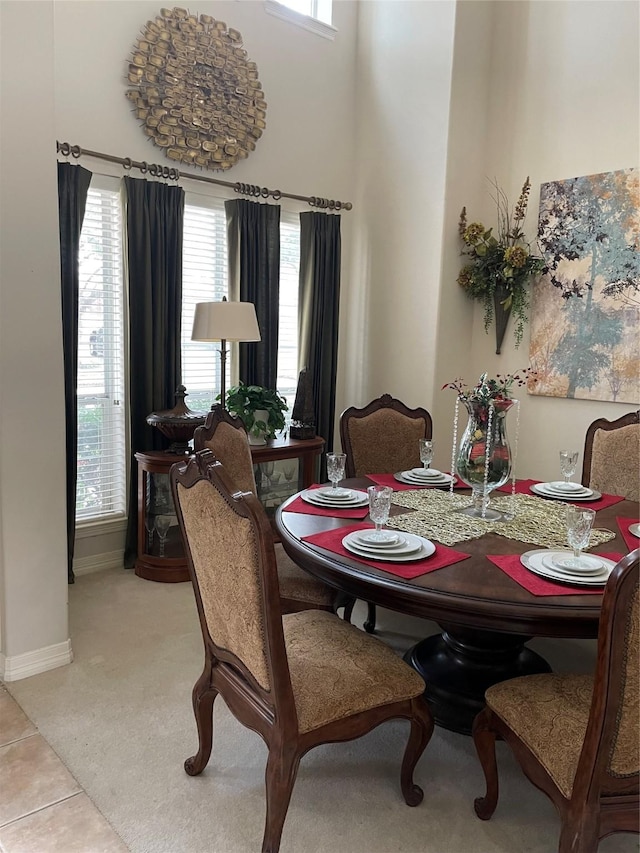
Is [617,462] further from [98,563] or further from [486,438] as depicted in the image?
[98,563]

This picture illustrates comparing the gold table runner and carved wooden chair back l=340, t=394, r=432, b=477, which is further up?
carved wooden chair back l=340, t=394, r=432, b=477

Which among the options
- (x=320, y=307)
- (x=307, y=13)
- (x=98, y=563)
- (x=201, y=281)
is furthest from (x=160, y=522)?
(x=307, y=13)

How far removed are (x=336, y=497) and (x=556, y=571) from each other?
37.6 inches

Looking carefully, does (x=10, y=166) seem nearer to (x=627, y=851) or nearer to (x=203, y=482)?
(x=203, y=482)

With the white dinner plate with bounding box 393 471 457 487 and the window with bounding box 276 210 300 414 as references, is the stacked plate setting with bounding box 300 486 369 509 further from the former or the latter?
the window with bounding box 276 210 300 414

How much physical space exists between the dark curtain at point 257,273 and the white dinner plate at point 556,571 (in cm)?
258

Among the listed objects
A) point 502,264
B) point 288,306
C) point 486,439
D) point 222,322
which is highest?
point 502,264

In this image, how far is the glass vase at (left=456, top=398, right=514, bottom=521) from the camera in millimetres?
2242

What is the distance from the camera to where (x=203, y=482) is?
1650 mm

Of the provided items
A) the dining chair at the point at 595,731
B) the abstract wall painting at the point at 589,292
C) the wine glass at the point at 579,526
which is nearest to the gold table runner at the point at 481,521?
the wine glass at the point at 579,526

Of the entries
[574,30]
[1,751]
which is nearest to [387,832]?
[1,751]

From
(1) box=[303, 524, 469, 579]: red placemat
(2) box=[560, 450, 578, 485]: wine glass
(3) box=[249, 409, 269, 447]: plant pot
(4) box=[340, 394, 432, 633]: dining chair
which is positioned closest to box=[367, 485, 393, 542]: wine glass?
(1) box=[303, 524, 469, 579]: red placemat

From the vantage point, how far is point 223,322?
3.49 metres

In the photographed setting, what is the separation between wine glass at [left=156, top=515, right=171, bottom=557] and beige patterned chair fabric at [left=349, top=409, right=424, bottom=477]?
117cm
